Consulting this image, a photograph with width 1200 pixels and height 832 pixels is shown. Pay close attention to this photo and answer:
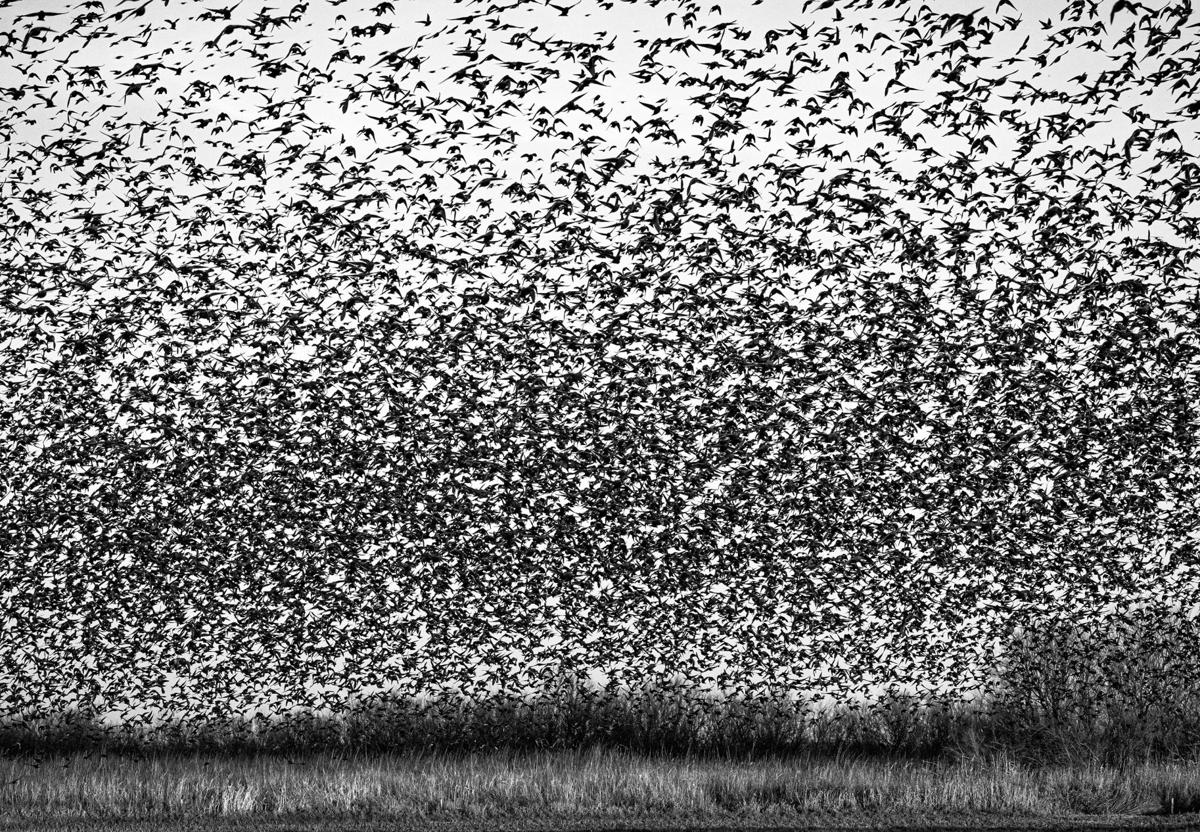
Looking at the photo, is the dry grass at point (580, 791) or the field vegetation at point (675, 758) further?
the field vegetation at point (675, 758)

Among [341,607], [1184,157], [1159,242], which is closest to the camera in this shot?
[1184,157]

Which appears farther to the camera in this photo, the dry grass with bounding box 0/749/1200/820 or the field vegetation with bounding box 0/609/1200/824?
the field vegetation with bounding box 0/609/1200/824

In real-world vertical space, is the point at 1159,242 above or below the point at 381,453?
above

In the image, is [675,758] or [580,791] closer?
[580,791]

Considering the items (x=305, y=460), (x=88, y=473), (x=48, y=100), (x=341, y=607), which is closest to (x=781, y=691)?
(x=341, y=607)

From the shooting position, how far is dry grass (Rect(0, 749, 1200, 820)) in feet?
38.0

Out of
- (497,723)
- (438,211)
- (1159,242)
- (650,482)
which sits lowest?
(497,723)

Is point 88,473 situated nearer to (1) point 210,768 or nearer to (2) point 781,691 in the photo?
(1) point 210,768

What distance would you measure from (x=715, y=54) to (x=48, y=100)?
6.13 m

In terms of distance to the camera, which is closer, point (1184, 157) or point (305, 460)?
point (1184, 157)

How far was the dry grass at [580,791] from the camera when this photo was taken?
11.6 meters

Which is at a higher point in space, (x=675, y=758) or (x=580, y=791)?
(x=580, y=791)

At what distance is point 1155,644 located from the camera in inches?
685

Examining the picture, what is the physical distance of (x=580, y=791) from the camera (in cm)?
1233
